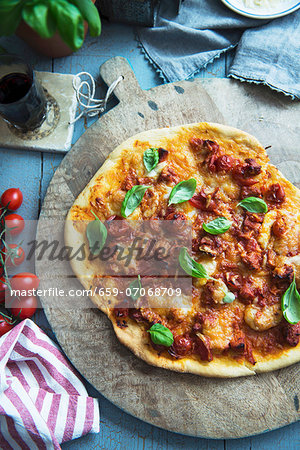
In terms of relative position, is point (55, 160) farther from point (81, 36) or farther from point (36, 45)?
point (81, 36)

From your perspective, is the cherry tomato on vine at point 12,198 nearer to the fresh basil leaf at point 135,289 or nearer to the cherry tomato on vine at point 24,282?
the cherry tomato on vine at point 24,282

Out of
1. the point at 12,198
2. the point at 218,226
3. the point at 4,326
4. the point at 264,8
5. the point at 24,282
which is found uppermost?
the point at 264,8

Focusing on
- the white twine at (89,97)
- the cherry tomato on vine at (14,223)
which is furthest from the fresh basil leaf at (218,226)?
the cherry tomato on vine at (14,223)

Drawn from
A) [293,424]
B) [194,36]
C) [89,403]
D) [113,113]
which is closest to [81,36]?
[113,113]

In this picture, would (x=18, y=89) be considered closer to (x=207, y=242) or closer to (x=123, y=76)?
(x=123, y=76)

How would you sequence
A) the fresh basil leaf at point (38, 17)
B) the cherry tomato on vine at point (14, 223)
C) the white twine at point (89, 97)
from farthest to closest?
1. the white twine at point (89, 97)
2. the cherry tomato on vine at point (14, 223)
3. the fresh basil leaf at point (38, 17)

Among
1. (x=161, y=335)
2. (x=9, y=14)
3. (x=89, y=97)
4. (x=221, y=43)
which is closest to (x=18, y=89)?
(x=89, y=97)
